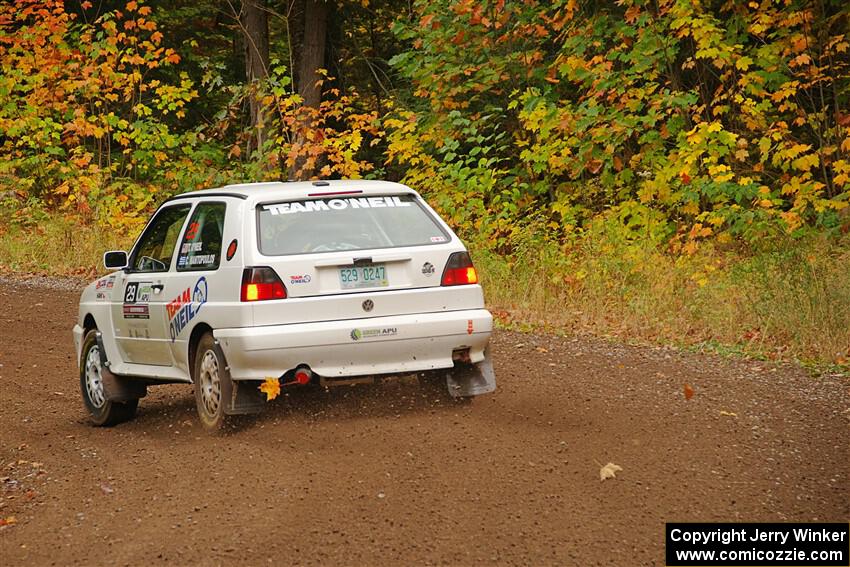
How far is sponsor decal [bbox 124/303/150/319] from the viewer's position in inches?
356

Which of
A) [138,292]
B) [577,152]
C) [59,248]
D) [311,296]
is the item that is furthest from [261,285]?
[59,248]

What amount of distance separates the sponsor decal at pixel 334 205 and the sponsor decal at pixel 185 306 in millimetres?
719

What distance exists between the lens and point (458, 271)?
812cm

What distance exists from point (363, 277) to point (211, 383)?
1279 millimetres

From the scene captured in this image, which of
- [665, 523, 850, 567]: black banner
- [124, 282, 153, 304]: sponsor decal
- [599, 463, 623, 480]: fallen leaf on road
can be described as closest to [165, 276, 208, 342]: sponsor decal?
[124, 282, 153, 304]: sponsor decal

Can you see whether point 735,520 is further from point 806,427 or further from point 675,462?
point 806,427

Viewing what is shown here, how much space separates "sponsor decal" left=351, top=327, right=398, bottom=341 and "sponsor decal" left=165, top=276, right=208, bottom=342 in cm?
113

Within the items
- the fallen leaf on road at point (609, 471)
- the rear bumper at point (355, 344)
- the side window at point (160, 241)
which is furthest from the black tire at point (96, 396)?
the fallen leaf on road at point (609, 471)

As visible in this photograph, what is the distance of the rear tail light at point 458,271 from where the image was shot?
Answer: 8.09 metres

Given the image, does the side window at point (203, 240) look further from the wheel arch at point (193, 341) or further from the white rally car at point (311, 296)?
the wheel arch at point (193, 341)

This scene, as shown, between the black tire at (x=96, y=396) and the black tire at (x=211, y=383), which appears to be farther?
the black tire at (x=96, y=396)

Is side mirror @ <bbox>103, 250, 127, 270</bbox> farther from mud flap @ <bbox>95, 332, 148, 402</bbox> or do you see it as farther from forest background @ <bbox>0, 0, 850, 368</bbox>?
forest background @ <bbox>0, 0, 850, 368</bbox>

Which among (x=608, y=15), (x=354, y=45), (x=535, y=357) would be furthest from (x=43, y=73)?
(x=535, y=357)

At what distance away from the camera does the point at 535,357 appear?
11.3m
